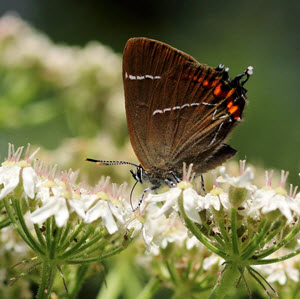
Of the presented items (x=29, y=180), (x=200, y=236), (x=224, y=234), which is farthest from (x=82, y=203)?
(x=224, y=234)

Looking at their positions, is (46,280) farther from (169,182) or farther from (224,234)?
(169,182)

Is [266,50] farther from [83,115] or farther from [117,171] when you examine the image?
[117,171]

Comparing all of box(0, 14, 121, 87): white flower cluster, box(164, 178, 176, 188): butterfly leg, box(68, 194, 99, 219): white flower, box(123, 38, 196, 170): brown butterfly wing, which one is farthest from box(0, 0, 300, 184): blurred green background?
box(68, 194, 99, 219): white flower

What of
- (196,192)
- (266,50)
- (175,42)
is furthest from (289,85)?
(196,192)

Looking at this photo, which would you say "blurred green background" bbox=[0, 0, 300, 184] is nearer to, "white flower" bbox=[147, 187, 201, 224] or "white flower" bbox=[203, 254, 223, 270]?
"white flower" bbox=[203, 254, 223, 270]

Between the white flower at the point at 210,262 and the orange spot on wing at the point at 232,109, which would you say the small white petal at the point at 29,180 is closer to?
the white flower at the point at 210,262

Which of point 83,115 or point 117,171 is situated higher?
point 83,115
